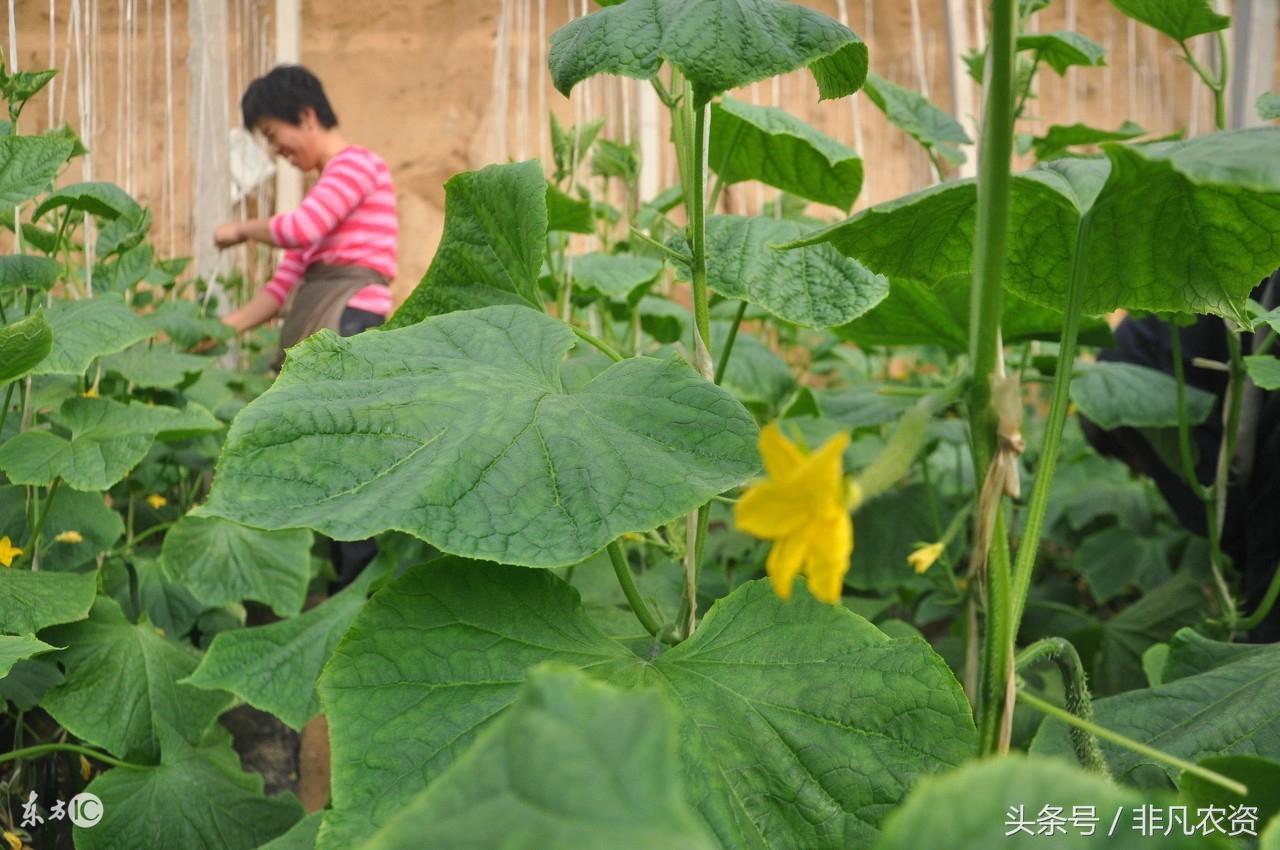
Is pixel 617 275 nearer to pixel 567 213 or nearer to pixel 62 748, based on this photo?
pixel 567 213

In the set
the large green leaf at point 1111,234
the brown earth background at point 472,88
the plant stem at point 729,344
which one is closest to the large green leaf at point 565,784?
the large green leaf at point 1111,234

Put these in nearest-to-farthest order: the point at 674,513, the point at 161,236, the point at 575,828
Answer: the point at 575,828 → the point at 674,513 → the point at 161,236

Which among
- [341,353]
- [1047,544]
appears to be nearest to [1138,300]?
[341,353]

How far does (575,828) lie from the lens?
0.32 meters

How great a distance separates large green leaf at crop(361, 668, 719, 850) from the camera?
0.31 m

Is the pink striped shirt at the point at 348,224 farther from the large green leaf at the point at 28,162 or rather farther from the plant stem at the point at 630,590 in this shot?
the plant stem at the point at 630,590

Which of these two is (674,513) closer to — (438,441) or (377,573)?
(438,441)

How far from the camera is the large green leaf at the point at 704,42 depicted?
67 centimetres

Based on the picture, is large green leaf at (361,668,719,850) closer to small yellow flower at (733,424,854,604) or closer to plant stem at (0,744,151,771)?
small yellow flower at (733,424,854,604)

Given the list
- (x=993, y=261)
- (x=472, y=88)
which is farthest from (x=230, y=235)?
(x=472, y=88)

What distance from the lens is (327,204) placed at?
3.16 m

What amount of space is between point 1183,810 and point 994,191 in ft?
0.84

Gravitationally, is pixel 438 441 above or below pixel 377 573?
above

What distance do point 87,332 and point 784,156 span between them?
852mm
